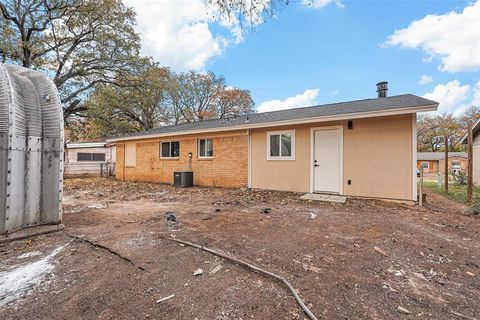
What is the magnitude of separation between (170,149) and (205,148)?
2276mm

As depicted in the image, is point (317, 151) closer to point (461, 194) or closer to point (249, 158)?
point (249, 158)

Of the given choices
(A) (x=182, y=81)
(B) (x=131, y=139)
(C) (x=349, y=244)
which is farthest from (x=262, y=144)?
(A) (x=182, y=81)

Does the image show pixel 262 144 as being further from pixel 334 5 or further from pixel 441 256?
pixel 441 256

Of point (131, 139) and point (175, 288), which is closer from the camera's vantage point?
point (175, 288)

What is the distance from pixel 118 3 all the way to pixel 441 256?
1751 centimetres

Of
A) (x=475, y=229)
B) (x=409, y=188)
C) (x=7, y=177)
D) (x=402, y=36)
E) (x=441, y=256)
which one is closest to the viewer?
(x=441, y=256)

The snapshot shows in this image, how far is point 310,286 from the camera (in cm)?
235

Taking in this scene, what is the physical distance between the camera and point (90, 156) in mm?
18703

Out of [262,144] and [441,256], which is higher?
[262,144]

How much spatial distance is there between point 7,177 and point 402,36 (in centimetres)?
1419

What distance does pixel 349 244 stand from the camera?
11.6ft

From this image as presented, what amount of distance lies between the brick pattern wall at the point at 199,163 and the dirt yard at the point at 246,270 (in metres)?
4.79

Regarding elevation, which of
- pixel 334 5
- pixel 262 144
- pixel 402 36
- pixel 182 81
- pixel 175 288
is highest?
pixel 182 81

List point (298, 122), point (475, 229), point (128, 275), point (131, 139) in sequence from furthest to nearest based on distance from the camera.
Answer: point (131, 139) → point (298, 122) → point (475, 229) → point (128, 275)
